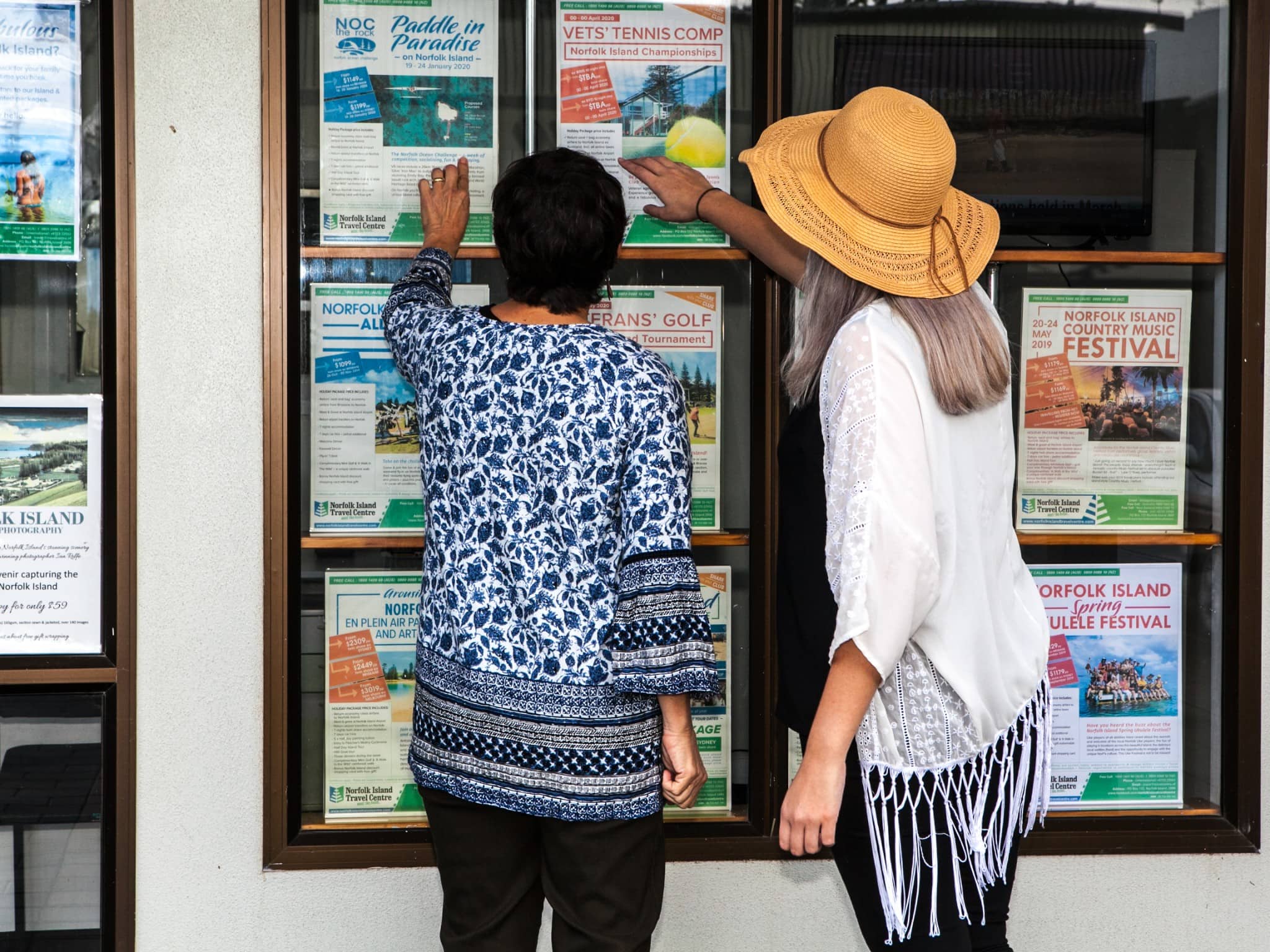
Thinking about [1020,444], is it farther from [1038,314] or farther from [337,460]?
[337,460]

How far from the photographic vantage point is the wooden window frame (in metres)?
2.28

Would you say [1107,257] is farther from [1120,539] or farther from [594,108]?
[594,108]

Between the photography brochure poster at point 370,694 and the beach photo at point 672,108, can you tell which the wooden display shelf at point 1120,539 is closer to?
the beach photo at point 672,108

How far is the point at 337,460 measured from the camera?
238 cm

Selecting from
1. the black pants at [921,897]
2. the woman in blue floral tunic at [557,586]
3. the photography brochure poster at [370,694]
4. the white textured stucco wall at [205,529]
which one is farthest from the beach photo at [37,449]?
the black pants at [921,897]

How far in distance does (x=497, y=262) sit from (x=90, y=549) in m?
1.02

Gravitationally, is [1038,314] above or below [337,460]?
above

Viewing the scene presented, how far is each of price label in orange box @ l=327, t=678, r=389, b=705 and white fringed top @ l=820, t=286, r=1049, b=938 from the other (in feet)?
3.92

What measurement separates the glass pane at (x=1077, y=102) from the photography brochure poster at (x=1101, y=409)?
154 millimetres

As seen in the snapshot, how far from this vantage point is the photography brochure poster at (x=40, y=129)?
7.37 feet

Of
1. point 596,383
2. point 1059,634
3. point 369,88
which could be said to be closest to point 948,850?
point 596,383

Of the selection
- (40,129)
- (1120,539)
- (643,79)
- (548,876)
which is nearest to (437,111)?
(643,79)

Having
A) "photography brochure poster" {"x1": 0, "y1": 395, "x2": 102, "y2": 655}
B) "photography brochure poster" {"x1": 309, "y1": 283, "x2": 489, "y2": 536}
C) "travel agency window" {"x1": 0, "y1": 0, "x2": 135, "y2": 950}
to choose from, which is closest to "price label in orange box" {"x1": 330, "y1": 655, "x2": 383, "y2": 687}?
"photography brochure poster" {"x1": 309, "y1": 283, "x2": 489, "y2": 536}

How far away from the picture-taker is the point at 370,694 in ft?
7.91
